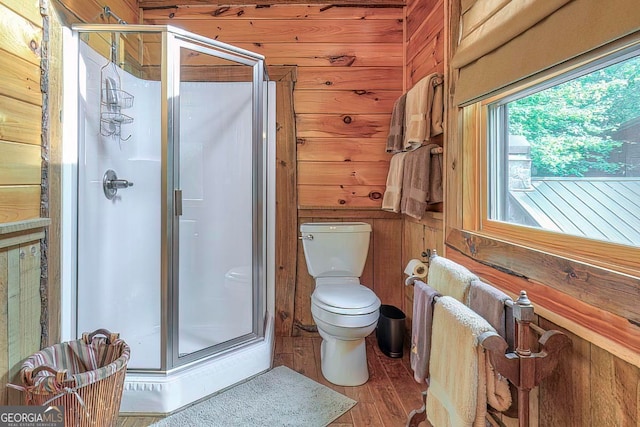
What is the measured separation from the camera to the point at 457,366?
3.26 feet

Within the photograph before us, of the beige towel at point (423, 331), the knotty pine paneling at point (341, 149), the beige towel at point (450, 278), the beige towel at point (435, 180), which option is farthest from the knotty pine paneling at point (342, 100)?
the beige towel at point (423, 331)

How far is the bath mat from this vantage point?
4.82 feet

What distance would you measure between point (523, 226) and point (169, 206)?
1.55 meters

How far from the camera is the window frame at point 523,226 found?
840 millimetres

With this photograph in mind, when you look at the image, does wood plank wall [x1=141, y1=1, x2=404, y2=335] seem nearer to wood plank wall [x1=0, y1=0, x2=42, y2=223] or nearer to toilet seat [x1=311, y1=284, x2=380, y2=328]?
toilet seat [x1=311, y1=284, x2=380, y2=328]

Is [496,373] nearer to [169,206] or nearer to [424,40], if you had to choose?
[169,206]

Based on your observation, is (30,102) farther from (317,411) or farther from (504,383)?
(504,383)

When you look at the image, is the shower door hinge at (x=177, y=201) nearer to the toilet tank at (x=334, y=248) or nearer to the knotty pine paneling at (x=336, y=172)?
the toilet tank at (x=334, y=248)

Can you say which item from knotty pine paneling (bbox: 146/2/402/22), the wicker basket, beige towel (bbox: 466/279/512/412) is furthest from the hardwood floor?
knotty pine paneling (bbox: 146/2/402/22)

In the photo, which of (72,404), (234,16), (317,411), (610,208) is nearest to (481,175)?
(610,208)

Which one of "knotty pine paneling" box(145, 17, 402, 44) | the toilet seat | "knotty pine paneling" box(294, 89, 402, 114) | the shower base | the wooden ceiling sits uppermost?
the wooden ceiling

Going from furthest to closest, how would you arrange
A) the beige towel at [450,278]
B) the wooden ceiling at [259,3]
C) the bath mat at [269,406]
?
the wooden ceiling at [259,3], the bath mat at [269,406], the beige towel at [450,278]

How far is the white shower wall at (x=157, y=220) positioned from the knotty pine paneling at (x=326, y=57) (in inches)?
18.4

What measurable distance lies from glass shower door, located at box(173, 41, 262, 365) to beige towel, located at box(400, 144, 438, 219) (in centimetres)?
91
